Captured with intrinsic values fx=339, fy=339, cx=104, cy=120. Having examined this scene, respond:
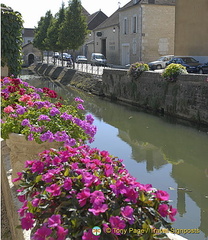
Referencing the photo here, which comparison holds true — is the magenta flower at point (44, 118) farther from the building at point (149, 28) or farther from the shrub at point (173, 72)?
the building at point (149, 28)

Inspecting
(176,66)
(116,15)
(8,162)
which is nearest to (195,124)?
(176,66)

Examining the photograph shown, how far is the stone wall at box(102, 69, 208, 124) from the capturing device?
40.8 ft

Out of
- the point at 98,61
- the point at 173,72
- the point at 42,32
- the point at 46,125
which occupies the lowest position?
the point at 46,125

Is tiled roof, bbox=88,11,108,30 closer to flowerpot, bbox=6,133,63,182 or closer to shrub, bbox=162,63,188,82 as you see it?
shrub, bbox=162,63,188,82

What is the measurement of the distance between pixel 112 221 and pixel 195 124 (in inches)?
442

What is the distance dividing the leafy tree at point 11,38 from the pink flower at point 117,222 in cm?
689

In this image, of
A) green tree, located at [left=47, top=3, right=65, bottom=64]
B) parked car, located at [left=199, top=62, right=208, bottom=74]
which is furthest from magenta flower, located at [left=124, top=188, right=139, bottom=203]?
green tree, located at [left=47, top=3, right=65, bottom=64]

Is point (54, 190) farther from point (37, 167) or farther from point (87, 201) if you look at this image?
point (37, 167)

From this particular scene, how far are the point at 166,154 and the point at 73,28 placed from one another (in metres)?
21.9

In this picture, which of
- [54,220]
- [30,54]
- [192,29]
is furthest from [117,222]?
[30,54]

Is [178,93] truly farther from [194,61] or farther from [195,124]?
[194,61]

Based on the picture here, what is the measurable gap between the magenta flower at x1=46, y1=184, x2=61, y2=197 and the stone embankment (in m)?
10.8

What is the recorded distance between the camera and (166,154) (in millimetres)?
9461

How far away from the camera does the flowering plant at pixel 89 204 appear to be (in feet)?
5.41
